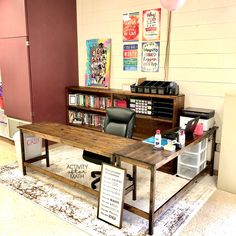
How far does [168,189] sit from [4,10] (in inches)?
155

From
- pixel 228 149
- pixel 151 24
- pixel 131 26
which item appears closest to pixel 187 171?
pixel 228 149

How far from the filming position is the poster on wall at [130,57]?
4129 millimetres

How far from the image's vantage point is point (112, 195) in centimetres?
240

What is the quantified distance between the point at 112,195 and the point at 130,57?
8.31 ft

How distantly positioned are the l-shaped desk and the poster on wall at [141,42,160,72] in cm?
133

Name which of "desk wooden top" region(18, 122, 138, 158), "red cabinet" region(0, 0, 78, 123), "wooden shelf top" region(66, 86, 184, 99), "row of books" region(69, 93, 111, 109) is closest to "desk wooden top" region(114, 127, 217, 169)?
"desk wooden top" region(18, 122, 138, 158)

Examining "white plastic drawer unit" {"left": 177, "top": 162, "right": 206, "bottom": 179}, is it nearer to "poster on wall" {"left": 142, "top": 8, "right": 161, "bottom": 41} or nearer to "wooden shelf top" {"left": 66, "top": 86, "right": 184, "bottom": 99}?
"wooden shelf top" {"left": 66, "top": 86, "right": 184, "bottom": 99}

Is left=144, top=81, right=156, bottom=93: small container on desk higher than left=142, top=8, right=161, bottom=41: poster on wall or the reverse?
the reverse

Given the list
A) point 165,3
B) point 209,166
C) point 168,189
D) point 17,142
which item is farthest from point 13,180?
point 165,3

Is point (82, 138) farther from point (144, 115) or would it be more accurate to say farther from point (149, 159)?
point (144, 115)

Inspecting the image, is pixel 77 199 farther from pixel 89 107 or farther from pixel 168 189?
pixel 89 107

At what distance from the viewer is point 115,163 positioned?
2.42 meters

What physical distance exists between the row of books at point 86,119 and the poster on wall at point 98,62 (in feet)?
1.91

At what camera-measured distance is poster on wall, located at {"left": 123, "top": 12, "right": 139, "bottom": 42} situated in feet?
13.2
